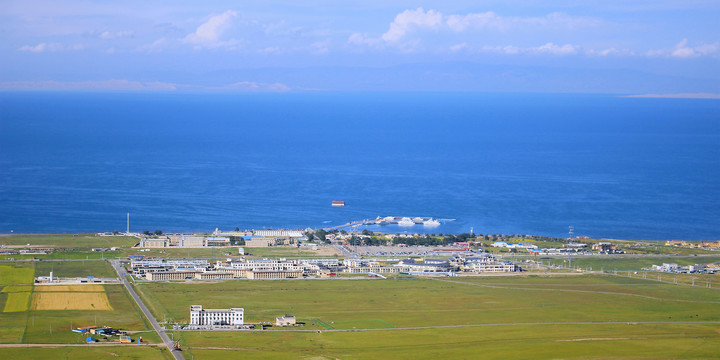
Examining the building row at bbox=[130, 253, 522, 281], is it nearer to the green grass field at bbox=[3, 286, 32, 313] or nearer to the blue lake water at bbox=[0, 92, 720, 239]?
the green grass field at bbox=[3, 286, 32, 313]

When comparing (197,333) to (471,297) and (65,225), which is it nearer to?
(471,297)

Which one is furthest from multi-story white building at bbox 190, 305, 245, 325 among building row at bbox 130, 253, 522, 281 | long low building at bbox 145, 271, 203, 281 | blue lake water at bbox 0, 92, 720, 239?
blue lake water at bbox 0, 92, 720, 239

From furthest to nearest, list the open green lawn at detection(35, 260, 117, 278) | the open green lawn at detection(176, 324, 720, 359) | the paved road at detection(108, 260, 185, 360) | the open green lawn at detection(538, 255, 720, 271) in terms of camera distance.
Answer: the open green lawn at detection(538, 255, 720, 271), the open green lawn at detection(35, 260, 117, 278), the open green lawn at detection(176, 324, 720, 359), the paved road at detection(108, 260, 185, 360)

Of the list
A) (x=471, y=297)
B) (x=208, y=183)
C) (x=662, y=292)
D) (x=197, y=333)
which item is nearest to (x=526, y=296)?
(x=471, y=297)

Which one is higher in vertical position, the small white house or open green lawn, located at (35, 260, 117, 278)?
open green lawn, located at (35, 260, 117, 278)

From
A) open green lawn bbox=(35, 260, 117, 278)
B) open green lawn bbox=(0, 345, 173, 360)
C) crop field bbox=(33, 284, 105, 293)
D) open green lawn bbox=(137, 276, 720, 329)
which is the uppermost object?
open green lawn bbox=(35, 260, 117, 278)

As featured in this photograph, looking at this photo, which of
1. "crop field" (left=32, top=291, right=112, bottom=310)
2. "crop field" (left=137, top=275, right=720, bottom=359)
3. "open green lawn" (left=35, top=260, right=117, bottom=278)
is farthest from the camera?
"open green lawn" (left=35, top=260, right=117, bottom=278)

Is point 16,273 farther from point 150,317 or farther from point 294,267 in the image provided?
point 294,267

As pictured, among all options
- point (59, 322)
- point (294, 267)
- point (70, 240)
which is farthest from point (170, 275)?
point (59, 322)
